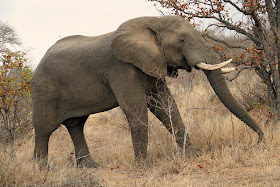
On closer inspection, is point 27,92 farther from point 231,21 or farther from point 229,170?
point 229,170

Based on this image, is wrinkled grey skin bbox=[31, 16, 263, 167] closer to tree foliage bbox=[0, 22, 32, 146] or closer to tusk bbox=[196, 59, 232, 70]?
tusk bbox=[196, 59, 232, 70]

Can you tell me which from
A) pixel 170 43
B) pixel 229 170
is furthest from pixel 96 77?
pixel 229 170

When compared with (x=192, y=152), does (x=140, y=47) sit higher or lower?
higher

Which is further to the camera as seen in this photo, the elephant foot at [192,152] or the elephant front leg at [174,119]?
the elephant front leg at [174,119]

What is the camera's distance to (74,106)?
21.7ft

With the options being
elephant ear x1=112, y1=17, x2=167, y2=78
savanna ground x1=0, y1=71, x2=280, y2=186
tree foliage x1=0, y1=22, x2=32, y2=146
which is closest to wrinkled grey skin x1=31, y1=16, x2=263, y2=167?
elephant ear x1=112, y1=17, x2=167, y2=78

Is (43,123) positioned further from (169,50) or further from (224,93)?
(224,93)

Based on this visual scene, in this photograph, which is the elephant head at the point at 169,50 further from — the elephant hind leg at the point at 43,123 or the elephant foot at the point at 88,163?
the elephant foot at the point at 88,163

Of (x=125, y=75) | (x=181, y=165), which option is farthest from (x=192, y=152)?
(x=125, y=75)

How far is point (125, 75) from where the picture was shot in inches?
237

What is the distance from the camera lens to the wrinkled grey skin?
5863mm

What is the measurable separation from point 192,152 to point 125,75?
5.42ft

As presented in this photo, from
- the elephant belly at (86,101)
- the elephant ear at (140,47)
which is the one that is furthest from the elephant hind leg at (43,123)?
the elephant ear at (140,47)

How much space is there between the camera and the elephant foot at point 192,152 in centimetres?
604
